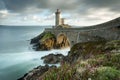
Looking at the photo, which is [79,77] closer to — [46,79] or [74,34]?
[46,79]

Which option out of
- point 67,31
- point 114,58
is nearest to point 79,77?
point 114,58

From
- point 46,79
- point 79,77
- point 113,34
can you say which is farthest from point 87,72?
point 113,34

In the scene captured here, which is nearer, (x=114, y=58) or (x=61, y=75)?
(x=61, y=75)

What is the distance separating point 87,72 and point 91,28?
2727 cm

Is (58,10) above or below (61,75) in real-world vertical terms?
above

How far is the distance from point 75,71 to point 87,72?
0.91 metres

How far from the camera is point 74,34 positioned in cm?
4706

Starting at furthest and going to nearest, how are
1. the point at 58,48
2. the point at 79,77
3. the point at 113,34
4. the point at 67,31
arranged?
the point at 58,48, the point at 67,31, the point at 113,34, the point at 79,77

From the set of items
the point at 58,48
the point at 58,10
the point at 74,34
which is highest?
the point at 58,10

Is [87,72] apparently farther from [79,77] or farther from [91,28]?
[91,28]

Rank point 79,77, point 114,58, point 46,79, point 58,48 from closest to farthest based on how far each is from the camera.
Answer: point 79,77, point 46,79, point 114,58, point 58,48

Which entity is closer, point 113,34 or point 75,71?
point 75,71

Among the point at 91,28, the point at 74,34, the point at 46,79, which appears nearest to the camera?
the point at 46,79

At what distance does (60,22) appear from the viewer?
83625 mm
